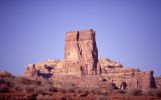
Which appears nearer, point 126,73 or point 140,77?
point 140,77

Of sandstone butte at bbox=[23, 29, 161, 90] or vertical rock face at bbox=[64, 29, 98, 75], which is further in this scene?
vertical rock face at bbox=[64, 29, 98, 75]

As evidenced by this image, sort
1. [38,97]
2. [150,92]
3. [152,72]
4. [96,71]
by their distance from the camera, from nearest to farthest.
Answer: [38,97], [150,92], [152,72], [96,71]

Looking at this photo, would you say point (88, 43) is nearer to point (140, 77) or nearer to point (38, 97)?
point (140, 77)

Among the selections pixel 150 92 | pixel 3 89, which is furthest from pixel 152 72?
pixel 3 89

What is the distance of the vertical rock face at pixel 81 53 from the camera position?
263 feet

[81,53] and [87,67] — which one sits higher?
[81,53]

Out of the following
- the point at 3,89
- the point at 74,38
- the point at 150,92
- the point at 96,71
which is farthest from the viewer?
the point at 74,38

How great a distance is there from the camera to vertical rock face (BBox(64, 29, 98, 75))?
8031 centimetres

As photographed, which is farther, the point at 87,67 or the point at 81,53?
the point at 81,53

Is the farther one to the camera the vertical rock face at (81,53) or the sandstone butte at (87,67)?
the vertical rock face at (81,53)

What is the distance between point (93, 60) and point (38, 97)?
204ft

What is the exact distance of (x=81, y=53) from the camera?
85.0 m

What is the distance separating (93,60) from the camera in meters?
82.0

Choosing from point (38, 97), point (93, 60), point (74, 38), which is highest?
point (74, 38)
